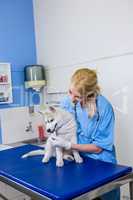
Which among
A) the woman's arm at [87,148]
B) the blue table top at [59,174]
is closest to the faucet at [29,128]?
the blue table top at [59,174]

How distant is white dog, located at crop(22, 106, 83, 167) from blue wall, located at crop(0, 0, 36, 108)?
1269 millimetres

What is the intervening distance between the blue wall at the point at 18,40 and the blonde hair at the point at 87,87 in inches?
51.1

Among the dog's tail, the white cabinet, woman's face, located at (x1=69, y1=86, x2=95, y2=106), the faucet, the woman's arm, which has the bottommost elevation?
the dog's tail

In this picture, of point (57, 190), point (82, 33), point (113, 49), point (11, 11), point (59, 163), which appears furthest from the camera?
point (11, 11)

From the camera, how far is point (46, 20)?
284 cm

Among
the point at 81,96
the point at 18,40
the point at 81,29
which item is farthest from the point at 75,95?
the point at 18,40

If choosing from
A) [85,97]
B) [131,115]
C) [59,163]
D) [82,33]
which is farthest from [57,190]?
[82,33]

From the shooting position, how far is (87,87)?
1.61m

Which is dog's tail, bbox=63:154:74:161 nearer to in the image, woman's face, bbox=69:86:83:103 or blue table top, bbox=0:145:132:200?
blue table top, bbox=0:145:132:200

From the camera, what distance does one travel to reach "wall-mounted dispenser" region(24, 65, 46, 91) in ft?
8.95

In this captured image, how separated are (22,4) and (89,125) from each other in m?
1.85

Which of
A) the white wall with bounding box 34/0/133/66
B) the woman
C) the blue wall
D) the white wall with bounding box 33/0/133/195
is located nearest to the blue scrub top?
the woman

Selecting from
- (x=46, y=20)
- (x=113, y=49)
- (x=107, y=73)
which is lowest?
(x=107, y=73)

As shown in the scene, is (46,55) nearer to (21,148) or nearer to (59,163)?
(21,148)
